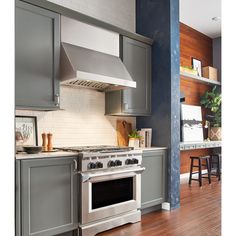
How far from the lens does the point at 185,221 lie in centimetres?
338

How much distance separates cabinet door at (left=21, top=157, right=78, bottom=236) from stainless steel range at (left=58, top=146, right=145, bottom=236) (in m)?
0.11

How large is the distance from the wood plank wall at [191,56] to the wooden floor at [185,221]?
6.12 ft

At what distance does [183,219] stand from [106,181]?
115cm

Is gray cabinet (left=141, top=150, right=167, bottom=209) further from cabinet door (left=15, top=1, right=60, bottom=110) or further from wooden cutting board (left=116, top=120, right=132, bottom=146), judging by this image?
cabinet door (left=15, top=1, right=60, bottom=110)

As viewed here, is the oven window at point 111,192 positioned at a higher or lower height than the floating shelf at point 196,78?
lower

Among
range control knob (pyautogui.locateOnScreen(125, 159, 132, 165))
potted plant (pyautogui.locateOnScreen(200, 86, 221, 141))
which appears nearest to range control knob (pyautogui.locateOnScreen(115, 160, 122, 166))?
range control knob (pyautogui.locateOnScreen(125, 159, 132, 165))

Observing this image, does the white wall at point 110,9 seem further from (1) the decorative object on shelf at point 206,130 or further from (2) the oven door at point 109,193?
(1) the decorative object on shelf at point 206,130

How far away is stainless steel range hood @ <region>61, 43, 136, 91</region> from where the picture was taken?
9.84 ft

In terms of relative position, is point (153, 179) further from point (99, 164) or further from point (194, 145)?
point (194, 145)

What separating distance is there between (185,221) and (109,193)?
1031mm

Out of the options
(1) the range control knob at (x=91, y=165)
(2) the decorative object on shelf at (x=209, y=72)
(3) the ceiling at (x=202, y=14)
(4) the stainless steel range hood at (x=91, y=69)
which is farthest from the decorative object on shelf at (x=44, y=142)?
(2) the decorative object on shelf at (x=209, y=72)

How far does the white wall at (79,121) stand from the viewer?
130 inches
